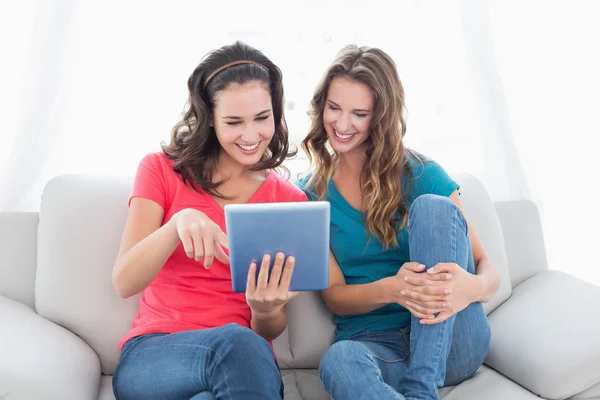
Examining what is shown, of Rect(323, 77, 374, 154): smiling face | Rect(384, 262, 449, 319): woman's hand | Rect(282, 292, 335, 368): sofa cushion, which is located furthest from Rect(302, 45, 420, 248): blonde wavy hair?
Rect(282, 292, 335, 368): sofa cushion

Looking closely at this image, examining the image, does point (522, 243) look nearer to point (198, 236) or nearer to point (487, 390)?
point (487, 390)

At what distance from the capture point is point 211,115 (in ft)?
5.16

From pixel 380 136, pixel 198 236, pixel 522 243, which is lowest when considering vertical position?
pixel 522 243

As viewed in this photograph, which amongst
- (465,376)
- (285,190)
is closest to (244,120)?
(285,190)

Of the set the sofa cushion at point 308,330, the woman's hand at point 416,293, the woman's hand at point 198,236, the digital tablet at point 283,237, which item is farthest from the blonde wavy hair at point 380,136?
the woman's hand at point 198,236

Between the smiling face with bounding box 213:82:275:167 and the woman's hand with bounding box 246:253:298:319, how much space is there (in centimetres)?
35

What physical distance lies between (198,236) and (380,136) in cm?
61

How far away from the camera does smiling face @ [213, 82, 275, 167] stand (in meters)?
1.51

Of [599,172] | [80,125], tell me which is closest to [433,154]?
[599,172]

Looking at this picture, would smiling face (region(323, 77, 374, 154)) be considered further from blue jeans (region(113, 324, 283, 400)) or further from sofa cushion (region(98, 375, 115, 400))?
sofa cushion (region(98, 375, 115, 400))

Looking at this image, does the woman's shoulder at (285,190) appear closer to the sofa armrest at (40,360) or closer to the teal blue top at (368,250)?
the teal blue top at (368,250)

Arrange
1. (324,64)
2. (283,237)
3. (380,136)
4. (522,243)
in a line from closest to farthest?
(283,237) → (380,136) → (522,243) → (324,64)

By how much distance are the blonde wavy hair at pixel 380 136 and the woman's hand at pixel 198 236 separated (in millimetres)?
485

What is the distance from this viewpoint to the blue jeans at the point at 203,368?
123 cm
